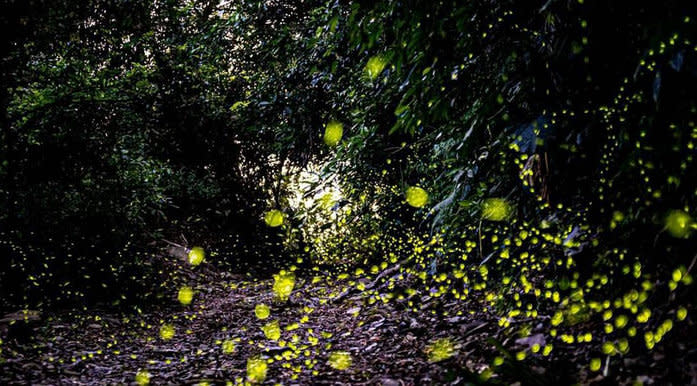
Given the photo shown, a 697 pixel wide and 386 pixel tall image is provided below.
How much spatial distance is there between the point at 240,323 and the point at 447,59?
13.3ft

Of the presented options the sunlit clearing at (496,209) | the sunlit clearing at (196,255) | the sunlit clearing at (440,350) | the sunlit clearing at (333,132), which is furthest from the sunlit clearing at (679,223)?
the sunlit clearing at (196,255)

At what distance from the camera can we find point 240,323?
5.22 m

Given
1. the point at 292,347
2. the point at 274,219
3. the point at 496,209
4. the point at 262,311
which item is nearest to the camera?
the point at 496,209

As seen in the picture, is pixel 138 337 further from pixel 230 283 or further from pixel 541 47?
pixel 541 47

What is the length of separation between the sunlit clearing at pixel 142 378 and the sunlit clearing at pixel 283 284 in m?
2.63

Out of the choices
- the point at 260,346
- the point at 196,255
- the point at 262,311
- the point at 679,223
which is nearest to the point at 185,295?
the point at 262,311

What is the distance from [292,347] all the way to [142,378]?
120 cm

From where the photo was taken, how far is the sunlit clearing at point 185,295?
6.45 meters

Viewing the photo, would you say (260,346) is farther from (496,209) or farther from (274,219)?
(274,219)

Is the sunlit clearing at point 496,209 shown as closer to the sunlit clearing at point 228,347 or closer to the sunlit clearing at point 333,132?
the sunlit clearing at point 228,347

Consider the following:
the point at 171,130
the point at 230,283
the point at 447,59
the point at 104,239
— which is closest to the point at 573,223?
the point at 447,59

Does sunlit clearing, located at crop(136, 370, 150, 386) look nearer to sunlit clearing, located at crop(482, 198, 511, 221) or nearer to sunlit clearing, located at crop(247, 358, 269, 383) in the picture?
sunlit clearing, located at crop(247, 358, 269, 383)

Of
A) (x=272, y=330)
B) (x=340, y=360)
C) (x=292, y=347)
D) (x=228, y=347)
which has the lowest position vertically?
(x=340, y=360)

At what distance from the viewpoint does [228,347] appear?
4.21 metres
